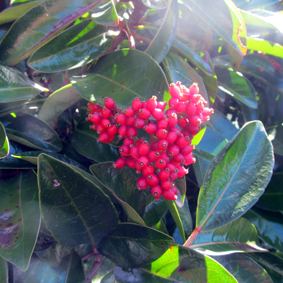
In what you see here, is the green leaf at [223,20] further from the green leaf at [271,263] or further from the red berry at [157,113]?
the green leaf at [271,263]

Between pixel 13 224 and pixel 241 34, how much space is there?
4.11 feet

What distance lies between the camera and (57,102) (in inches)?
40.6

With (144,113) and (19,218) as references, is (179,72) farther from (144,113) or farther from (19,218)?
(19,218)

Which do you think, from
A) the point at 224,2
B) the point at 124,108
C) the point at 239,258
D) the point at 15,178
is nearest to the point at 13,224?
the point at 15,178

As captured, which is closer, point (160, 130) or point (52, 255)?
point (160, 130)

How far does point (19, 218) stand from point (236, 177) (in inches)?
35.9

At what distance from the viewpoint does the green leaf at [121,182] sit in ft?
2.93

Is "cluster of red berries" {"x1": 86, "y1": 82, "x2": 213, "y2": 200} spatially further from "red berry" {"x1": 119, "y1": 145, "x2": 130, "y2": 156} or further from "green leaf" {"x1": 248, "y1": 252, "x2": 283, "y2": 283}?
"green leaf" {"x1": 248, "y1": 252, "x2": 283, "y2": 283}

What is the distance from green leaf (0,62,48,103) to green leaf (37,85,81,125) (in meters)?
0.08

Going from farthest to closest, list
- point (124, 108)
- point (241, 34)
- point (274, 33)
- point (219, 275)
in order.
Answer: point (274, 33) < point (241, 34) < point (124, 108) < point (219, 275)

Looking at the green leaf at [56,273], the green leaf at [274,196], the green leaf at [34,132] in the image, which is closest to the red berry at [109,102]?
the green leaf at [34,132]

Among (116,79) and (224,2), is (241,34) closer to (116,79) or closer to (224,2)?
(224,2)

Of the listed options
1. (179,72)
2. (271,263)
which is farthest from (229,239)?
(179,72)

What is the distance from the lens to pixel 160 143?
0.87 metres
